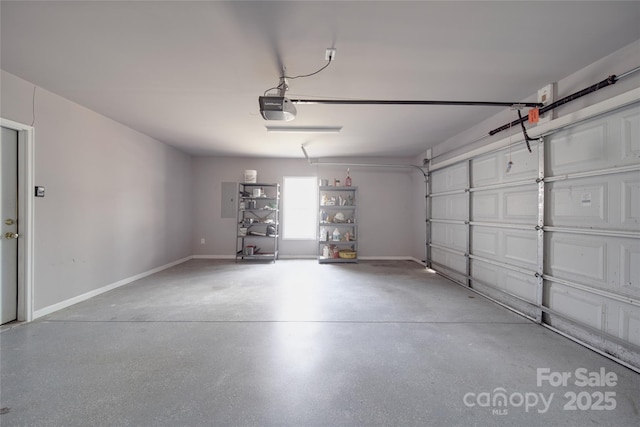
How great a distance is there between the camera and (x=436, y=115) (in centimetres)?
342

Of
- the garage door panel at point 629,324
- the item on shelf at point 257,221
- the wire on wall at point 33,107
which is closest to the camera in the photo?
the garage door panel at point 629,324

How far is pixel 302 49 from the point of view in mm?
2037

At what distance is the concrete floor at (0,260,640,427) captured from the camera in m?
1.46

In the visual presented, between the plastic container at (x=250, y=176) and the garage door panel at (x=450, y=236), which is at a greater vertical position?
the plastic container at (x=250, y=176)

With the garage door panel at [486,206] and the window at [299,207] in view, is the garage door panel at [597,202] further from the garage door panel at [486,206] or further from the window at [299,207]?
the window at [299,207]

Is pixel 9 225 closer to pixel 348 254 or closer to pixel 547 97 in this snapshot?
pixel 348 254

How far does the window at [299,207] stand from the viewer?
6285 mm

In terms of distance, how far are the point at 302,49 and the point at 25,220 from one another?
3.32 metres

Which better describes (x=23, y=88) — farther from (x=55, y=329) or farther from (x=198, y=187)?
(x=198, y=187)

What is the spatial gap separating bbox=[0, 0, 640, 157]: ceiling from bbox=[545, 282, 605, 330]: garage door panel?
211 cm

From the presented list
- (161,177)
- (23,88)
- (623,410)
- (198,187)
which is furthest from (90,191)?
(623,410)

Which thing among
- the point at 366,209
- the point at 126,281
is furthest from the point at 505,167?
the point at 126,281

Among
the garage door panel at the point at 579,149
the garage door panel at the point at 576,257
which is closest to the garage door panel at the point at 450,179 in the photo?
the garage door panel at the point at 579,149

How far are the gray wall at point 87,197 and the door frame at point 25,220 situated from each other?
80mm
